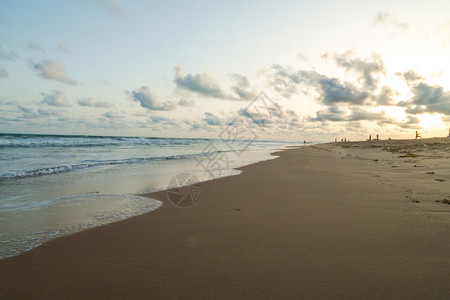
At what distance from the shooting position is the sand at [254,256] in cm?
211

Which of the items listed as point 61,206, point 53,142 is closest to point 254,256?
point 61,206

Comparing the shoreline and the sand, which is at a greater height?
the sand

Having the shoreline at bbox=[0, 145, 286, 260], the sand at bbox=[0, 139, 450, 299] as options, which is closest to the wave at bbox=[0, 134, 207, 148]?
the shoreline at bbox=[0, 145, 286, 260]

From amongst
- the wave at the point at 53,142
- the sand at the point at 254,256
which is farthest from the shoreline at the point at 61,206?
the wave at the point at 53,142

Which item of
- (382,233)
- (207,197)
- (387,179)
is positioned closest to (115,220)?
(207,197)

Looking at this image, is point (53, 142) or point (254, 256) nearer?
point (254, 256)

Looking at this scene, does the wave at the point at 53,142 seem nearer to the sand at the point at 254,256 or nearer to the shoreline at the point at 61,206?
the shoreline at the point at 61,206

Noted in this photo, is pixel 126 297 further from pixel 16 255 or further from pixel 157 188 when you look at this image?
pixel 157 188

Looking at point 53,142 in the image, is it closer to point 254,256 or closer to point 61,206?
point 61,206

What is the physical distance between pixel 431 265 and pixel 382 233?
32.6 inches

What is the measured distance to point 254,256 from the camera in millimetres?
2674

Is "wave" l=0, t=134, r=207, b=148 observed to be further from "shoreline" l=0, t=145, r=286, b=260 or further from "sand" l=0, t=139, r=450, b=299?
"sand" l=0, t=139, r=450, b=299

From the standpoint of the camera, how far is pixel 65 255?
9.31 ft

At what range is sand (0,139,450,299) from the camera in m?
2.11
